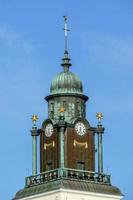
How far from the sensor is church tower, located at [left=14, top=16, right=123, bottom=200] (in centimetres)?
A: 14362

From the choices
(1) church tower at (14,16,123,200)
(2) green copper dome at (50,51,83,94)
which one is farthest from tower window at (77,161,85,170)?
(2) green copper dome at (50,51,83,94)

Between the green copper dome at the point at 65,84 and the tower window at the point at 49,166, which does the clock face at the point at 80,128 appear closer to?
the green copper dome at the point at 65,84

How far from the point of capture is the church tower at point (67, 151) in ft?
471

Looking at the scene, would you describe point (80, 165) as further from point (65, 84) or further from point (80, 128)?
point (65, 84)

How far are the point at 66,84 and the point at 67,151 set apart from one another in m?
5.45

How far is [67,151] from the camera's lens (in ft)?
474

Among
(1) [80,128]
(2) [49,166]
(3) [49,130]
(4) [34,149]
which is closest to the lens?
(2) [49,166]

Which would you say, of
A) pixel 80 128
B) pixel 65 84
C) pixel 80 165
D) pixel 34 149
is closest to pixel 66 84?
pixel 65 84

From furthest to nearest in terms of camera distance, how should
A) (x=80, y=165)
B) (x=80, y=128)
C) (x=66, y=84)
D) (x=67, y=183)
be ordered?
1. (x=66, y=84)
2. (x=80, y=128)
3. (x=80, y=165)
4. (x=67, y=183)

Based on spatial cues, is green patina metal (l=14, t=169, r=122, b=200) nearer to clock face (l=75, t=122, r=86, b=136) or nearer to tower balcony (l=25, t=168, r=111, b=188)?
tower balcony (l=25, t=168, r=111, b=188)

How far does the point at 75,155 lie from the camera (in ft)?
476

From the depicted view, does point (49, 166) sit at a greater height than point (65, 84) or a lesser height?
lesser

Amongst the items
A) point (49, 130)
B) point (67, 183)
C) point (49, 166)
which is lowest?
point (67, 183)

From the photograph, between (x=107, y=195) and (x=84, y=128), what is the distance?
576cm
